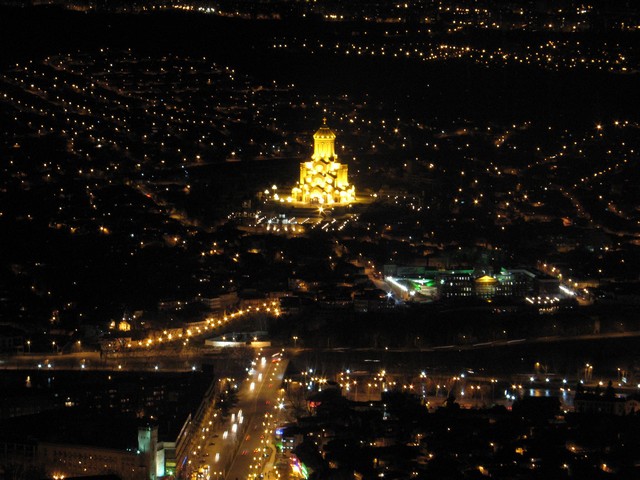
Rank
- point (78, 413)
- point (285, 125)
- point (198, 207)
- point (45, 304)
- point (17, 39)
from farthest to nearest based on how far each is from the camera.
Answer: point (17, 39) < point (285, 125) < point (198, 207) < point (45, 304) < point (78, 413)

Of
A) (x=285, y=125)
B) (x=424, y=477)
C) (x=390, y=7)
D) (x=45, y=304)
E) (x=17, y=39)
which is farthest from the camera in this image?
(x=390, y=7)

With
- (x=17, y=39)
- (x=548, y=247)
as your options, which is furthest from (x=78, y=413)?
(x=17, y=39)

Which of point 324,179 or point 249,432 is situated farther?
point 324,179

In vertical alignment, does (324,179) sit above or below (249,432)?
above

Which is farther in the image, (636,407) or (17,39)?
(17,39)

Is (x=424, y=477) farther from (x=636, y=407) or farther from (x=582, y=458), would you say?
(x=636, y=407)
